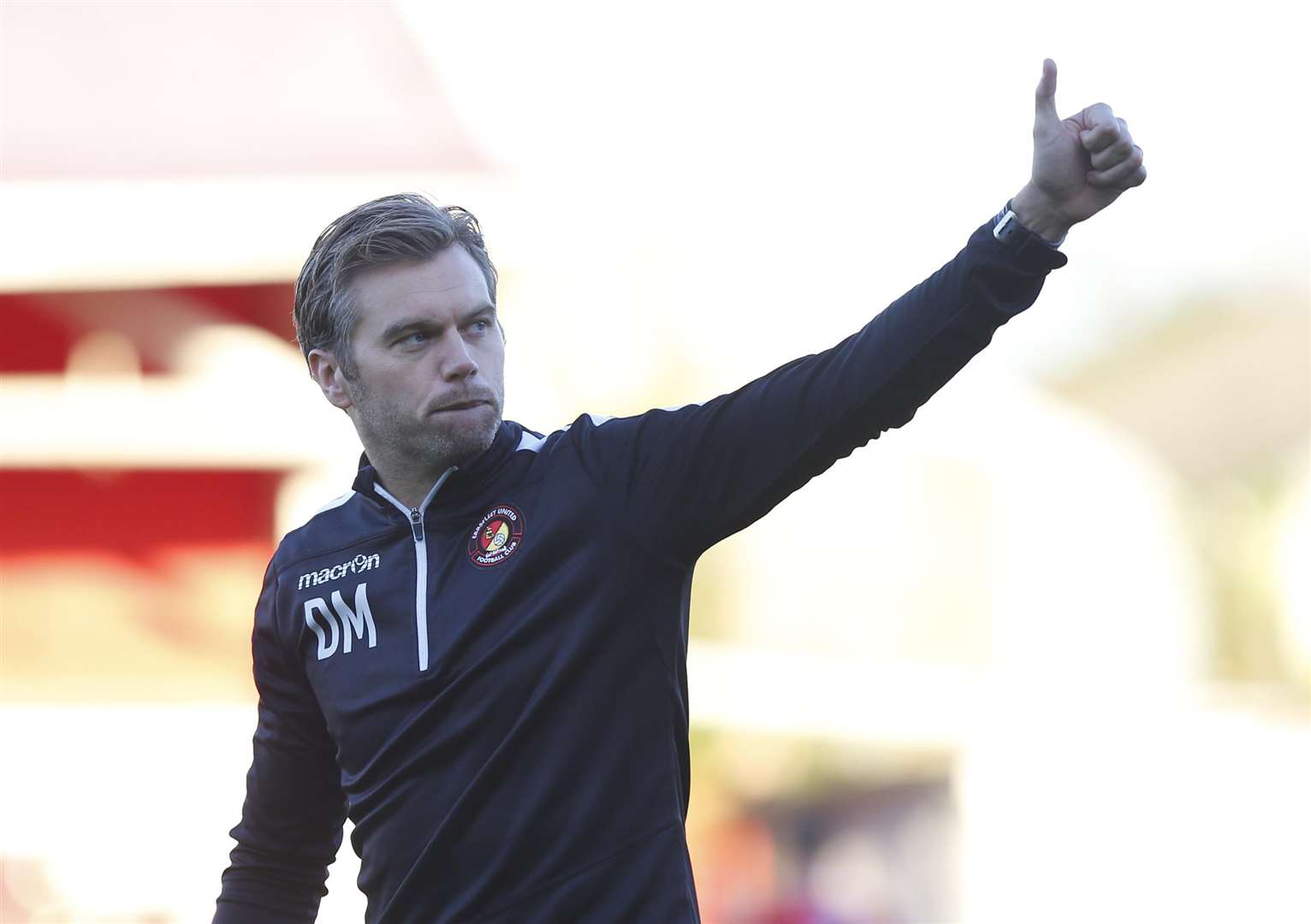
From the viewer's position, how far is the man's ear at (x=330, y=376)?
2.37 meters

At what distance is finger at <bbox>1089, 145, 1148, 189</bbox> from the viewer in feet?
5.78

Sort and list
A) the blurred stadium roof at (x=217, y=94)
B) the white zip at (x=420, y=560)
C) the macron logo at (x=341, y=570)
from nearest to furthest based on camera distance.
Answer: the white zip at (x=420, y=560)
the macron logo at (x=341, y=570)
the blurred stadium roof at (x=217, y=94)

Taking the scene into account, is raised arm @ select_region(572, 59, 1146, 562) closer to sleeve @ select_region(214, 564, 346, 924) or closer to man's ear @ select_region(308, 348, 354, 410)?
man's ear @ select_region(308, 348, 354, 410)

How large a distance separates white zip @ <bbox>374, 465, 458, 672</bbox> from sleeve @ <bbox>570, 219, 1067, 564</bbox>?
10.0 inches

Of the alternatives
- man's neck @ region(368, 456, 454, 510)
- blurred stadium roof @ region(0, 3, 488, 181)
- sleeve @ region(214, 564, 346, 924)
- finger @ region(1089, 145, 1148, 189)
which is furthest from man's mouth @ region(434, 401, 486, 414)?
blurred stadium roof @ region(0, 3, 488, 181)

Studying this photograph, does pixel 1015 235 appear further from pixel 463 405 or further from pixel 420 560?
pixel 420 560

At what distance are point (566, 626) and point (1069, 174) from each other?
0.87 metres

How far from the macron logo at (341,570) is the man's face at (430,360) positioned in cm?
15

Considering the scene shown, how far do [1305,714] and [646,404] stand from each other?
6974mm

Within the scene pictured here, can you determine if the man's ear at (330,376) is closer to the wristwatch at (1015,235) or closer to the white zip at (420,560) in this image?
the white zip at (420,560)

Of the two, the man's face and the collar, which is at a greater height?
the man's face

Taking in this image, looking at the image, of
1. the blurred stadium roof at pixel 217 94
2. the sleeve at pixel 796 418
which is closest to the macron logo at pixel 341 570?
the sleeve at pixel 796 418

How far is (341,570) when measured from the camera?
2250 millimetres

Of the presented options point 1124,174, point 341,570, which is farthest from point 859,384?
point 341,570
